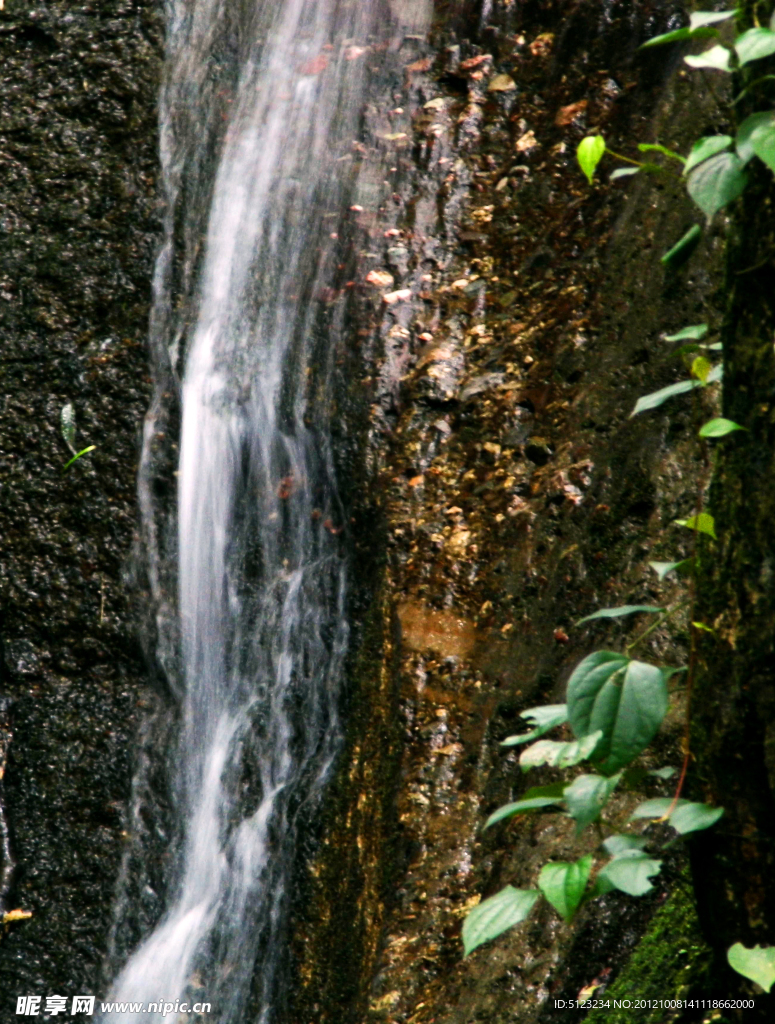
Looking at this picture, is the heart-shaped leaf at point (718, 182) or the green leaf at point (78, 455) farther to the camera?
the green leaf at point (78, 455)

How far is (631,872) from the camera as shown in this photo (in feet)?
4.33

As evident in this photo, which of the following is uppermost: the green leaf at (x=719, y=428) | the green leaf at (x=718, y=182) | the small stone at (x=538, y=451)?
the green leaf at (x=718, y=182)

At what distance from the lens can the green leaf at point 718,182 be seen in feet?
4.53

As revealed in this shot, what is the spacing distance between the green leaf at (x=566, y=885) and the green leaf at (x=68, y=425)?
2.95 metres

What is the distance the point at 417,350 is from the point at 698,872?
2304mm

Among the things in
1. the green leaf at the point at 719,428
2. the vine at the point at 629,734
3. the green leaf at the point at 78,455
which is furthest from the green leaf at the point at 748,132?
the green leaf at the point at 78,455

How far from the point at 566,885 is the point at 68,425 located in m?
3.04

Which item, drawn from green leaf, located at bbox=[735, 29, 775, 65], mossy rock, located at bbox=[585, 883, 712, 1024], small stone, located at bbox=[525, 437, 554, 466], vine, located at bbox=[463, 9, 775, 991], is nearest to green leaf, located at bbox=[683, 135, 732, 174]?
vine, located at bbox=[463, 9, 775, 991]

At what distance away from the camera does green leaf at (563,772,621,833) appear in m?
1.34

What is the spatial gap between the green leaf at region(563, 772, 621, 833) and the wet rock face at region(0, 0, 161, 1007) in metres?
2.45

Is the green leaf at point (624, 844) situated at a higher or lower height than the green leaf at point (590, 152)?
lower

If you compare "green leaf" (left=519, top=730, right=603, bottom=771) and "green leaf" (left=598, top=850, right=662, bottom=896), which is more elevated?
"green leaf" (left=519, top=730, right=603, bottom=771)

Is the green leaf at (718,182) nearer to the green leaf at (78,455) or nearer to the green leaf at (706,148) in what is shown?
the green leaf at (706,148)

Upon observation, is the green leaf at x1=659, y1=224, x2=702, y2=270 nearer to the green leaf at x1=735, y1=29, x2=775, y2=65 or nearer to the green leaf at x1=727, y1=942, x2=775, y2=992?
the green leaf at x1=735, y1=29, x2=775, y2=65
